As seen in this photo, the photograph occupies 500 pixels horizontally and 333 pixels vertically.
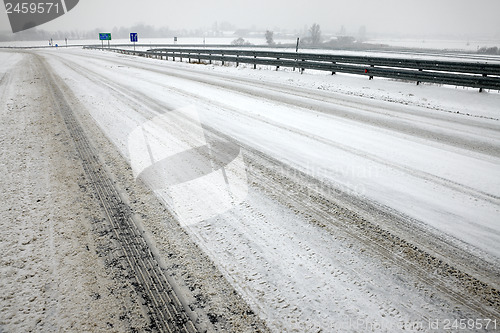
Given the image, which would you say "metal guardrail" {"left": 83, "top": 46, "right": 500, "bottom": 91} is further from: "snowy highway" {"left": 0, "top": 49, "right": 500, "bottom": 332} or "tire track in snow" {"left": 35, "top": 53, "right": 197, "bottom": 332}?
"tire track in snow" {"left": 35, "top": 53, "right": 197, "bottom": 332}

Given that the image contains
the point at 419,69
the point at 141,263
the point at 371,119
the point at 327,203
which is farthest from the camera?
the point at 419,69

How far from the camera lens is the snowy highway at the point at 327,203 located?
1985 millimetres

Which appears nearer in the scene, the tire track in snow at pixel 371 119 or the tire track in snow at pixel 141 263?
the tire track in snow at pixel 141 263

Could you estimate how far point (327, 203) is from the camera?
3170mm

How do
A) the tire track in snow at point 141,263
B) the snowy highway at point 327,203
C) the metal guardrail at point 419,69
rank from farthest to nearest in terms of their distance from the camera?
the metal guardrail at point 419,69
the snowy highway at point 327,203
the tire track in snow at point 141,263

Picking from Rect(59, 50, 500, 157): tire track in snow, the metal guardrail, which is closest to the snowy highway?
Rect(59, 50, 500, 157): tire track in snow

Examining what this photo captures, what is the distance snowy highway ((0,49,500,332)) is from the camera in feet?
6.51

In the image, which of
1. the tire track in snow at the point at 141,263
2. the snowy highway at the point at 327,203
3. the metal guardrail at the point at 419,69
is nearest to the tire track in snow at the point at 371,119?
the snowy highway at the point at 327,203

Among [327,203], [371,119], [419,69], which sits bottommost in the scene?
[327,203]

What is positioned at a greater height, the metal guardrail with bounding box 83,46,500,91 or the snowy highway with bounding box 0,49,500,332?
the metal guardrail with bounding box 83,46,500,91

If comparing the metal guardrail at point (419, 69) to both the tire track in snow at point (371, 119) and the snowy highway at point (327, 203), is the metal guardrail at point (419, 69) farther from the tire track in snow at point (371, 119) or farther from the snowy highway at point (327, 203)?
the tire track in snow at point (371, 119)

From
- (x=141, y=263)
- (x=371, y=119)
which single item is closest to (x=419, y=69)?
(x=371, y=119)

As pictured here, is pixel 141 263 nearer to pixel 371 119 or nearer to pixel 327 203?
pixel 327 203

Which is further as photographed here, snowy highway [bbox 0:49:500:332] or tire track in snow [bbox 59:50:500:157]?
tire track in snow [bbox 59:50:500:157]
